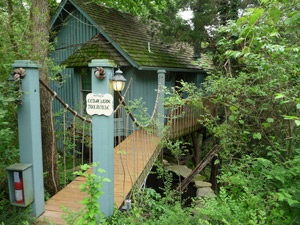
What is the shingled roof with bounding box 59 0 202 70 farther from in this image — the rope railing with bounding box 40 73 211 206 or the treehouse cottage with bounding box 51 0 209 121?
the rope railing with bounding box 40 73 211 206

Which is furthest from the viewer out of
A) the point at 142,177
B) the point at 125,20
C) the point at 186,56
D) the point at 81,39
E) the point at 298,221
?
the point at 186,56

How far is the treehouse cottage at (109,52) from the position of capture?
24.8ft

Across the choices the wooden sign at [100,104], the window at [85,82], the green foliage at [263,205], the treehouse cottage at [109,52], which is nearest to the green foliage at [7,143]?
the wooden sign at [100,104]

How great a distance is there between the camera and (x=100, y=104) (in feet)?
8.52

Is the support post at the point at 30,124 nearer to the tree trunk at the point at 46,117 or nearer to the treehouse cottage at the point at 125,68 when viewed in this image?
the treehouse cottage at the point at 125,68

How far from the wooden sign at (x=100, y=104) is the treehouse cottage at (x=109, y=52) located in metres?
4.45

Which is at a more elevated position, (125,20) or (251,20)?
(125,20)

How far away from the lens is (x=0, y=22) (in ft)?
8.74

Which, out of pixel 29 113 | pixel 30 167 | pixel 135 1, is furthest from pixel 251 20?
pixel 135 1

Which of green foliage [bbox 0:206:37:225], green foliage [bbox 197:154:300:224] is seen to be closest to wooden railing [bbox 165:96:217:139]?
green foliage [bbox 197:154:300:224]

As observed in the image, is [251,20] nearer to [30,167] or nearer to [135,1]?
[30,167]

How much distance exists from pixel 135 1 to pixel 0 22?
8.74 m

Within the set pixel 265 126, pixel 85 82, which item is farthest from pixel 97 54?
pixel 265 126

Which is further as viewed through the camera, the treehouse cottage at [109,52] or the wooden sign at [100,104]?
the treehouse cottage at [109,52]
